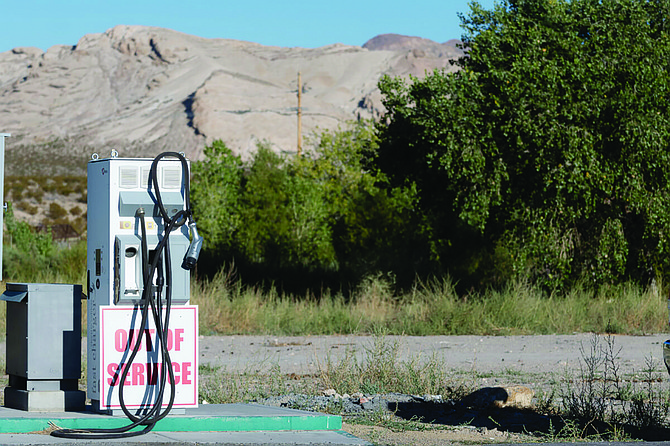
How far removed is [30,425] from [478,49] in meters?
15.8

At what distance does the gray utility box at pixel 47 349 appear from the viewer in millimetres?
7457

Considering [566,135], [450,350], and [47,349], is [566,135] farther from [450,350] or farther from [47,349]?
[47,349]

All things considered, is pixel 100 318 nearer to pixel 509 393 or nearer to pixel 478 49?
pixel 509 393

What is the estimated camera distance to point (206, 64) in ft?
592

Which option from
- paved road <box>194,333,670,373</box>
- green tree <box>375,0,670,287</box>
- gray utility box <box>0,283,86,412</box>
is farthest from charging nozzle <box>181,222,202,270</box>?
green tree <box>375,0,670,287</box>

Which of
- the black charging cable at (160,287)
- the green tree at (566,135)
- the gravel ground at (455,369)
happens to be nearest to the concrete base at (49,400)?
the black charging cable at (160,287)

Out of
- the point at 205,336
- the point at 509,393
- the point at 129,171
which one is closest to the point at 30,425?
the point at 129,171

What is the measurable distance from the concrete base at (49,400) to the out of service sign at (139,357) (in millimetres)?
562

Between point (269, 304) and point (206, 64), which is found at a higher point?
point (206, 64)

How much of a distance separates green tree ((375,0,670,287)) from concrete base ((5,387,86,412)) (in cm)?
1222

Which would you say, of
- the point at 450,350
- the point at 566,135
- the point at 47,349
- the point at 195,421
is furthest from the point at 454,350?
the point at 47,349

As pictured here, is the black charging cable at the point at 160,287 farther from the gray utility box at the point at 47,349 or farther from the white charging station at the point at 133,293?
the gray utility box at the point at 47,349

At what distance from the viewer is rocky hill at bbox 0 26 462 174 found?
130 meters

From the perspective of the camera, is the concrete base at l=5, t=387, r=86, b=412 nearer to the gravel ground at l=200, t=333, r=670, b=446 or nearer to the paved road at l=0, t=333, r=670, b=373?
the gravel ground at l=200, t=333, r=670, b=446
